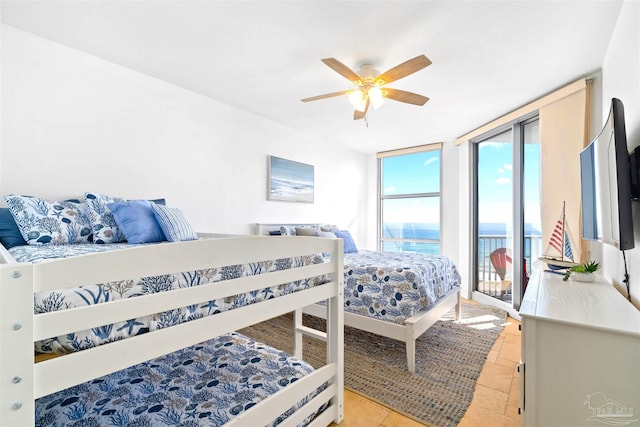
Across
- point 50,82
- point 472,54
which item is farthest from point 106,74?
point 472,54

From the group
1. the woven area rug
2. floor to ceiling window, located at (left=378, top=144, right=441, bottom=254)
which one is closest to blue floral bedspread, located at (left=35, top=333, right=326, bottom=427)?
the woven area rug

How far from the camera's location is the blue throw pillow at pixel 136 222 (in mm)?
1982

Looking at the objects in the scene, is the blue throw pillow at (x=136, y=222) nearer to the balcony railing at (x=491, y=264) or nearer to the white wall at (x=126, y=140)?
the white wall at (x=126, y=140)

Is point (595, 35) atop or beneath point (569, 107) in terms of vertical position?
atop

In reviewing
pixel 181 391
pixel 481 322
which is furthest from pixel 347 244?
pixel 181 391

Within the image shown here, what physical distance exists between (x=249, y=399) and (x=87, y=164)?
85.7 inches

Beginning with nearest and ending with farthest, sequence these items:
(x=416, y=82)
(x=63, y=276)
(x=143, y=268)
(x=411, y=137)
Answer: (x=63, y=276), (x=143, y=268), (x=416, y=82), (x=411, y=137)

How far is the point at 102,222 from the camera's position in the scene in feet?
6.50

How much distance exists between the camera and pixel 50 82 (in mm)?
2059

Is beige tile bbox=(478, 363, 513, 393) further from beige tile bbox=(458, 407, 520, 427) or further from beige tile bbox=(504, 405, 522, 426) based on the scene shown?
beige tile bbox=(458, 407, 520, 427)

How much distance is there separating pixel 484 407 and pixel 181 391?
1.69 m

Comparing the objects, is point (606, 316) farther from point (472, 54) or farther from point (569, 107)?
point (569, 107)

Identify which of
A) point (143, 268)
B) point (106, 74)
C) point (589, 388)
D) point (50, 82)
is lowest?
point (589, 388)

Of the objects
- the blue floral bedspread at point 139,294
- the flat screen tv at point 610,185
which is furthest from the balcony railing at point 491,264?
the blue floral bedspread at point 139,294
